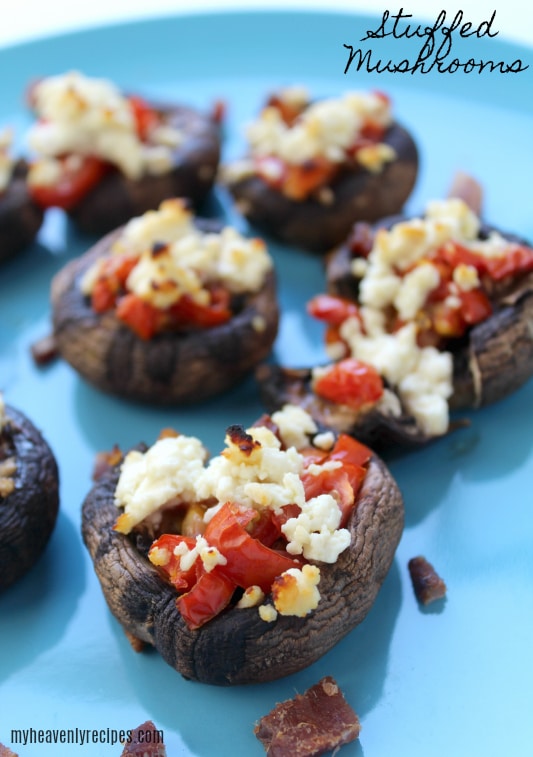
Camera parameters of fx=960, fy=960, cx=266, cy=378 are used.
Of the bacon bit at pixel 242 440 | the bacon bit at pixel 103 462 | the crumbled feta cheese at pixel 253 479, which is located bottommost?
the bacon bit at pixel 103 462

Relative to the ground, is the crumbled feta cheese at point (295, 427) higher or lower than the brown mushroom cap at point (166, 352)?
higher

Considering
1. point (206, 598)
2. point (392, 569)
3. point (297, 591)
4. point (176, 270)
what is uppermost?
point (176, 270)

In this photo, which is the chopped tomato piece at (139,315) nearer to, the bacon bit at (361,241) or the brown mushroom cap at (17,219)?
the bacon bit at (361,241)

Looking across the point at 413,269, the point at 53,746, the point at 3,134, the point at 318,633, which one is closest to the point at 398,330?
the point at 413,269

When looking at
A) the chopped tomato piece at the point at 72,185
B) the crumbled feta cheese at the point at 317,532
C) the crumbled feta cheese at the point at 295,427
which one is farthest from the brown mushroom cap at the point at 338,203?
the crumbled feta cheese at the point at 317,532

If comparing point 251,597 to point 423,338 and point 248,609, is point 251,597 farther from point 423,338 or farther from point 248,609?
point 423,338

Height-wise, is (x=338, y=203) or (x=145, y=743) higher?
(x=338, y=203)

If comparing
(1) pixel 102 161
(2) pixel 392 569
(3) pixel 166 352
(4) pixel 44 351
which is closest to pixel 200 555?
(2) pixel 392 569
